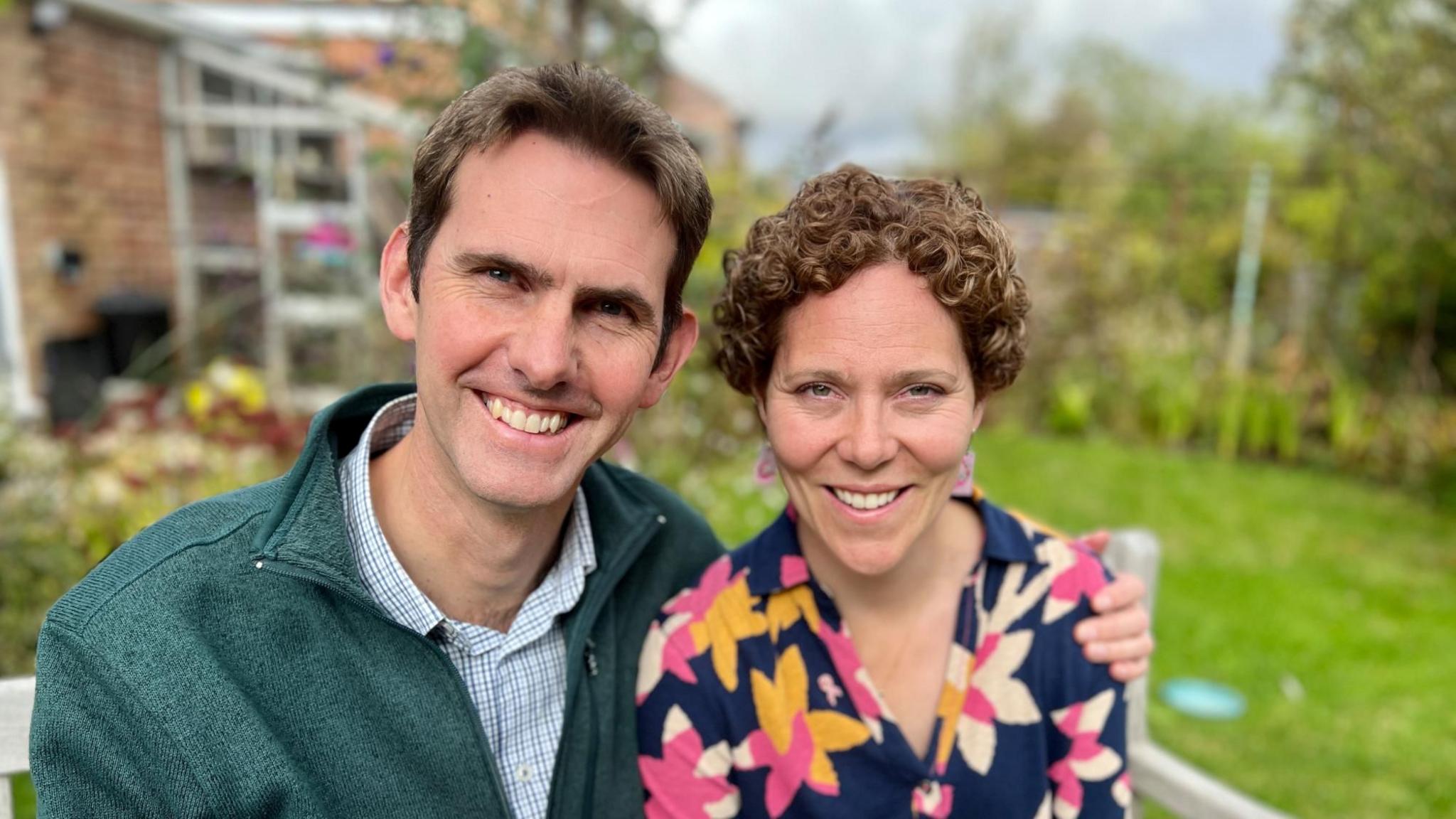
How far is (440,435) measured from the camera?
162 cm

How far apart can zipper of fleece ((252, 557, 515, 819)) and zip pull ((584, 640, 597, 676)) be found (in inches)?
8.5

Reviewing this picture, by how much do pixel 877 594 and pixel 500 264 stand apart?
921 mm

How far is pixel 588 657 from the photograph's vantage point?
1787 mm

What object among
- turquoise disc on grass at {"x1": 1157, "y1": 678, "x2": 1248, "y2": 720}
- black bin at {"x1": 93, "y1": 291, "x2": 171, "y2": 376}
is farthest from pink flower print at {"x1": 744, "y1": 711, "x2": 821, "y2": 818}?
black bin at {"x1": 93, "y1": 291, "x2": 171, "y2": 376}

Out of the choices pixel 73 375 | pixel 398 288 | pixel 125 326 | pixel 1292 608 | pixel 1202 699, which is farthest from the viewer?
pixel 125 326

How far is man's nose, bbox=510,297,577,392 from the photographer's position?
1.53 meters

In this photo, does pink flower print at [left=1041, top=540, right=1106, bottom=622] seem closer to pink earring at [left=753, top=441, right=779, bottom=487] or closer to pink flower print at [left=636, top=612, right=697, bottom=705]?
pink earring at [left=753, top=441, right=779, bottom=487]

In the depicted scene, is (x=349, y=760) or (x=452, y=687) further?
(x=452, y=687)

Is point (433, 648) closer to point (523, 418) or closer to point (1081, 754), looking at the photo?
point (523, 418)

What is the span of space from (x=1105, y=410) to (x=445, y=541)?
8.52m

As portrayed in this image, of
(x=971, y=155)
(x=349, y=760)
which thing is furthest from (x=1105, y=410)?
(x=971, y=155)

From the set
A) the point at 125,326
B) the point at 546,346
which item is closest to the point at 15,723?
the point at 546,346

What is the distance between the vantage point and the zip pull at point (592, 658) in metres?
1.78

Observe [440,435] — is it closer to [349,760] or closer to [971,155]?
[349,760]
